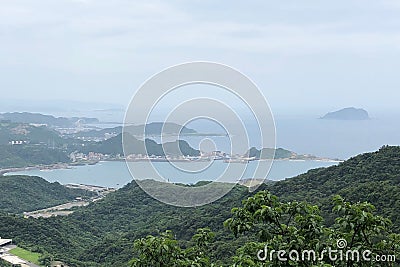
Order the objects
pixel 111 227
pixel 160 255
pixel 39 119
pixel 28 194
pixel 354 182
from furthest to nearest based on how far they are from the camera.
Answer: pixel 39 119 → pixel 28 194 → pixel 111 227 → pixel 354 182 → pixel 160 255

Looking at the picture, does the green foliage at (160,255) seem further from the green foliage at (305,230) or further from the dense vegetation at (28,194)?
the dense vegetation at (28,194)

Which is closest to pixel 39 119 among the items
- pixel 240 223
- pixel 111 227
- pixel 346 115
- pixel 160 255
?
pixel 346 115

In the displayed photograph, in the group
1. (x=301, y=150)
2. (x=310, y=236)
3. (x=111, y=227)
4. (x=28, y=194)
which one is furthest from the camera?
(x=301, y=150)

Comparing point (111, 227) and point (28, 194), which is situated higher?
point (28, 194)

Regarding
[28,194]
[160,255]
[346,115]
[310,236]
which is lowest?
[28,194]

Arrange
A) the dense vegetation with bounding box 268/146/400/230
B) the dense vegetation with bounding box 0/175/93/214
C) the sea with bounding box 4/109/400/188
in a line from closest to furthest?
the dense vegetation with bounding box 268/146/400/230 → the dense vegetation with bounding box 0/175/93/214 → the sea with bounding box 4/109/400/188

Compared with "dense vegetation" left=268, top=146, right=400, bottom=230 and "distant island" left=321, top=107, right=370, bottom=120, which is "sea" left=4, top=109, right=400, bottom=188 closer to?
"distant island" left=321, top=107, right=370, bottom=120

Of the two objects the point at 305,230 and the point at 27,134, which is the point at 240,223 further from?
the point at 27,134

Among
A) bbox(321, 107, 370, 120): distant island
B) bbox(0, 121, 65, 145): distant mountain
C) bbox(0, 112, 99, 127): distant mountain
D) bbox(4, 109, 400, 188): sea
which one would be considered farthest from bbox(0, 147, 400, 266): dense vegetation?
bbox(0, 112, 99, 127): distant mountain

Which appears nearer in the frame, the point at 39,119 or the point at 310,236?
the point at 310,236

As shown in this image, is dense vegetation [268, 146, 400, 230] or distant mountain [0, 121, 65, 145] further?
distant mountain [0, 121, 65, 145]
